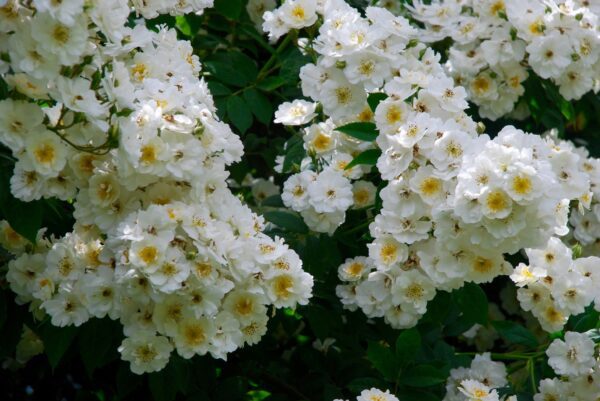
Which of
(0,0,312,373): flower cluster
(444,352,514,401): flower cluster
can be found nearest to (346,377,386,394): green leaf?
(444,352,514,401): flower cluster

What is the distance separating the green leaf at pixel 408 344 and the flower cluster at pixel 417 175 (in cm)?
3

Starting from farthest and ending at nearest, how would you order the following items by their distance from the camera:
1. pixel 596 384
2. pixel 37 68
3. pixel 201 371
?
1. pixel 201 371
2. pixel 596 384
3. pixel 37 68

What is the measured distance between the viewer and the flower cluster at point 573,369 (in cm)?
302

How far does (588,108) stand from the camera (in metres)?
4.44

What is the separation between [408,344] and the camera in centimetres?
298

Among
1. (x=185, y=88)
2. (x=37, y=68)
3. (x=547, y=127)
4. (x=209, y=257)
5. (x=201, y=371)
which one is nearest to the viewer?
(x=37, y=68)

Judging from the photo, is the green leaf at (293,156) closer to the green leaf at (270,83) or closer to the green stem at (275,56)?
the green leaf at (270,83)

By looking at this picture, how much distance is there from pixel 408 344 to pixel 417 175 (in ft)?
1.85

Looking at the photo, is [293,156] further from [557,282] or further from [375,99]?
[557,282]

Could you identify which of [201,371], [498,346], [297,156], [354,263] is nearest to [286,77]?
[297,156]

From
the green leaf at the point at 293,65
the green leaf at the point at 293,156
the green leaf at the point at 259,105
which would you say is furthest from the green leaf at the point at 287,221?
the green leaf at the point at 293,65

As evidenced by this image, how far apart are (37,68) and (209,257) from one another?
594 mm

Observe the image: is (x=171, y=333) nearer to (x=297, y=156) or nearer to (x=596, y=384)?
(x=297, y=156)

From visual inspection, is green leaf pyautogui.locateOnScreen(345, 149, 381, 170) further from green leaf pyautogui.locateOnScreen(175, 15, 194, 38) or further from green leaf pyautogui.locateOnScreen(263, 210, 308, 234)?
green leaf pyautogui.locateOnScreen(175, 15, 194, 38)
